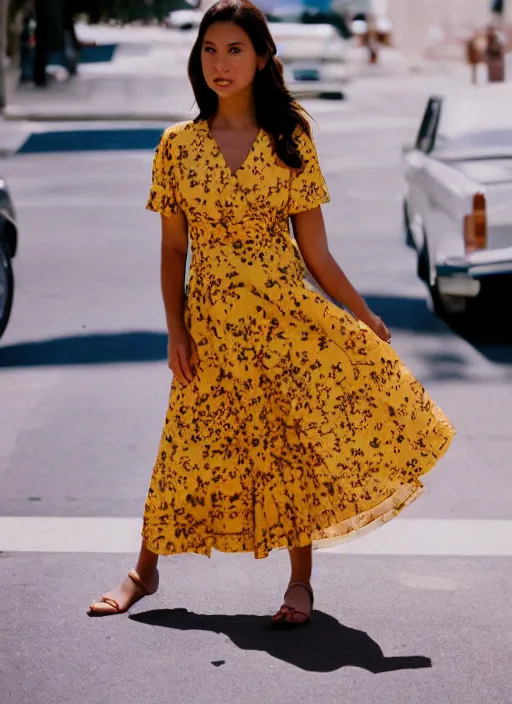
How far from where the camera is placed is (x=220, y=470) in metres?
4.34

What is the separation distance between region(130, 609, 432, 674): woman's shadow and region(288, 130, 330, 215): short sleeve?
4.24ft

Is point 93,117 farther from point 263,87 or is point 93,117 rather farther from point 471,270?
point 263,87

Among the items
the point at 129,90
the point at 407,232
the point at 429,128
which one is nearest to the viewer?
the point at 429,128

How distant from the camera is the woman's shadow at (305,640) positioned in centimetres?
413

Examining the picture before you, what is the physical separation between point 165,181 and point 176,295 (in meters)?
0.35

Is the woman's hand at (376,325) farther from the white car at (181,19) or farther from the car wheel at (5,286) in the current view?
the white car at (181,19)

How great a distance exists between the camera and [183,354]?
14.1 feet

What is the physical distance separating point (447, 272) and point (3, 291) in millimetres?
2849

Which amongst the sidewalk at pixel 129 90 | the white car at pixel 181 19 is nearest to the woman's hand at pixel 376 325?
the sidewalk at pixel 129 90

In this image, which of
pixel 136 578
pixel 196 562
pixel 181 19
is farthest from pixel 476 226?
pixel 181 19

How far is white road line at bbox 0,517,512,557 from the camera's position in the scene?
5.17 metres

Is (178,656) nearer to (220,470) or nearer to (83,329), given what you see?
(220,470)

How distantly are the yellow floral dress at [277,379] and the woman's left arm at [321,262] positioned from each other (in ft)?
0.13

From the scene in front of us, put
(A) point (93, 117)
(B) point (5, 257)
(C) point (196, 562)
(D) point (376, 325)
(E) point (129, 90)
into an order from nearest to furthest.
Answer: (D) point (376, 325), (C) point (196, 562), (B) point (5, 257), (A) point (93, 117), (E) point (129, 90)
